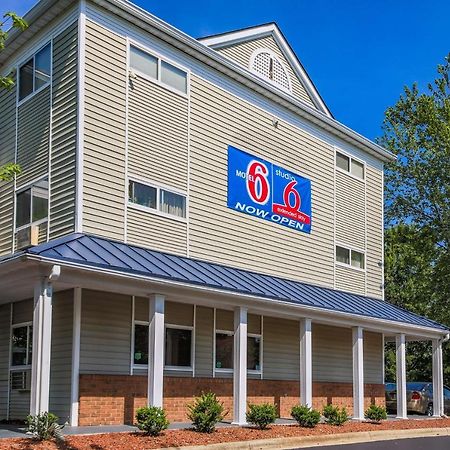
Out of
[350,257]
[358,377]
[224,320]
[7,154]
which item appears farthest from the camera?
[350,257]

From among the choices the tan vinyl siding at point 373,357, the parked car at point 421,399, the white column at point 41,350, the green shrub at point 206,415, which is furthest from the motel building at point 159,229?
the parked car at point 421,399

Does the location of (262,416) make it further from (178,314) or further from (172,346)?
(178,314)

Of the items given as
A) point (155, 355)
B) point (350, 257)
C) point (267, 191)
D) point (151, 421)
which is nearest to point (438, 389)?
point (350, 257)

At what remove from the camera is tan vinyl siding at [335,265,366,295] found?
976 inches

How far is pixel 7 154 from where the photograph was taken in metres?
19.1

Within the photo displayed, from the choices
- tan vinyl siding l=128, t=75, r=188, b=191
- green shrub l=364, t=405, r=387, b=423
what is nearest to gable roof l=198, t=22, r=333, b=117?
tan vinyl siding l=128, t=75, r=188, b=191

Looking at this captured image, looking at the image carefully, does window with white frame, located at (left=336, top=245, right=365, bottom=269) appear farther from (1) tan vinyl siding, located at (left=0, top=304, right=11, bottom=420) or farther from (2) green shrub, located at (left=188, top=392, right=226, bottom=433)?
(1) tan vinyl siding, located at (left=0, top=304, right=11, bottom=420)

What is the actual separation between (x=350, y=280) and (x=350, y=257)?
83cm

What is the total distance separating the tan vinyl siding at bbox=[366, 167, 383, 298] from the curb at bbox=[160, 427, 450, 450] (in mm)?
7008

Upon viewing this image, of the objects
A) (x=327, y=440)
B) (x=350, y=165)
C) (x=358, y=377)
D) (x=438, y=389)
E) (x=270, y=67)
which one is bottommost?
(x=327, y=440)

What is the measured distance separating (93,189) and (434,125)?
21821 millimetres

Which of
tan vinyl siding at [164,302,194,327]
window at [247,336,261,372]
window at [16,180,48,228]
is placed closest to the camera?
window at [16,180,48,228]

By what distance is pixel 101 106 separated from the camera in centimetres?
1694

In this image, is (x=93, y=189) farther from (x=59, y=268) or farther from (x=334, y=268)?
(x=334, y=268)
